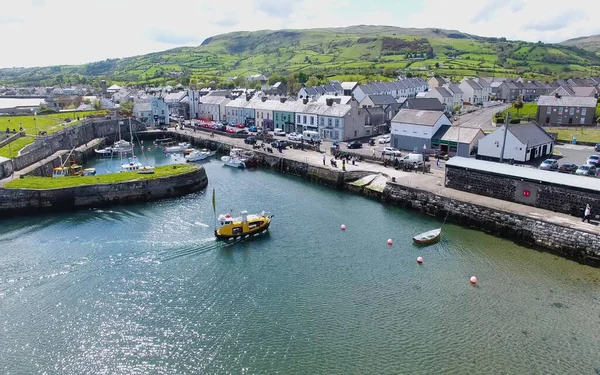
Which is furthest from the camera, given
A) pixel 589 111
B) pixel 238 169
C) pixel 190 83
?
pixel 190 83

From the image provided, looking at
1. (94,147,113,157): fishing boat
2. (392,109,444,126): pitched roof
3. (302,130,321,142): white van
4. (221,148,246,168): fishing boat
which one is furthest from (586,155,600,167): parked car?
(94,147,113,157): fishing boat

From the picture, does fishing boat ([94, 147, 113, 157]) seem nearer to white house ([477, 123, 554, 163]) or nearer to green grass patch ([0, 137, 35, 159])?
green grass patch ([0, 137, 35, 159])

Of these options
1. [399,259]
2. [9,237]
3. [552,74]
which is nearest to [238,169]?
[9,237]

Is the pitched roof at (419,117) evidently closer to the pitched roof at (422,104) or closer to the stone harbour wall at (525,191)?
the pitched roof at (422,104)

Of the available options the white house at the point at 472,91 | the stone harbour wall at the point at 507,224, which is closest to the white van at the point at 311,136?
the stone harbour wall at the point at 507,224

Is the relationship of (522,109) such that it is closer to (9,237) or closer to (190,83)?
(9,237)

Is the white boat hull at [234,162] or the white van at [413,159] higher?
the white van at [413,159]
